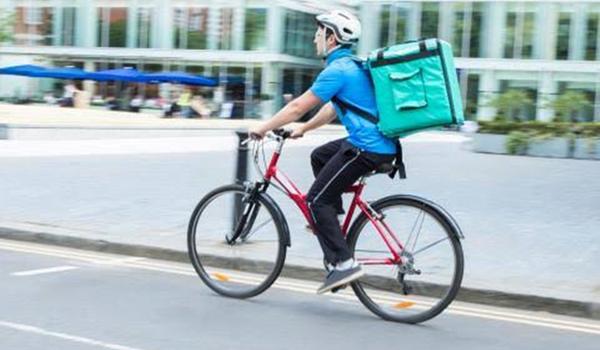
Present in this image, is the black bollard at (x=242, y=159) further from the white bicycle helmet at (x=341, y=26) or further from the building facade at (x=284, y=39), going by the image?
the building facade at (x=284, y=39)

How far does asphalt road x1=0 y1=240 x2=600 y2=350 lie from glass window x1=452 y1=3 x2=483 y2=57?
122ft

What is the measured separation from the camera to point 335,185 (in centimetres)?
580

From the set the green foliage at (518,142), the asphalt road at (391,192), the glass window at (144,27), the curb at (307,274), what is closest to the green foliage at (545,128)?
the green foliage at (518,142)

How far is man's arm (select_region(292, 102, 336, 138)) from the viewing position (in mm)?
6109

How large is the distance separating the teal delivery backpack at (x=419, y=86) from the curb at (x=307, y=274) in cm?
150

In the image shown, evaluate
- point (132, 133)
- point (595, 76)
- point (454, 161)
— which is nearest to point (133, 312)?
point (454, 161)

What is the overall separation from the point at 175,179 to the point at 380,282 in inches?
289

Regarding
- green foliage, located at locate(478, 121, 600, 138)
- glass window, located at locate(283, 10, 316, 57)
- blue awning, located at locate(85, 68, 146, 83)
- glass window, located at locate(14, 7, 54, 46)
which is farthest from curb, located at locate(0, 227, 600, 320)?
glass window, located at locate(14, 7, 54, 46)

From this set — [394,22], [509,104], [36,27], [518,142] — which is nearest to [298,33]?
[394,22]

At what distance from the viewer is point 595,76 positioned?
130 ft

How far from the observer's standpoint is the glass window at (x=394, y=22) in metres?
44.2

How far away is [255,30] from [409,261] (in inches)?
1555

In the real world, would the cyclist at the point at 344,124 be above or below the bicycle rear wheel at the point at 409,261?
above

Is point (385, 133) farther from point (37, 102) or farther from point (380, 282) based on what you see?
point (37, 102)
